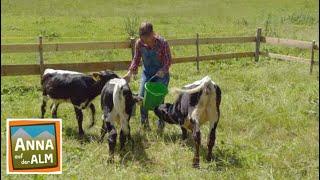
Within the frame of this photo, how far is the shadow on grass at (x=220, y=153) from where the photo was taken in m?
5.76

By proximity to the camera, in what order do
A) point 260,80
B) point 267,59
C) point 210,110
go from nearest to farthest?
point 210,110 < point 260,80 < point 267,59

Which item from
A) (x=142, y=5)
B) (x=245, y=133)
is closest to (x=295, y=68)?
(x=245, y=133)

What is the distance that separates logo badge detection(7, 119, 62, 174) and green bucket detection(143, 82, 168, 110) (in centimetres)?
198

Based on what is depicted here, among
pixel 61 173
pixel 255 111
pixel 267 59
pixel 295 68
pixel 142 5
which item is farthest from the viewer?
pixel 142 5

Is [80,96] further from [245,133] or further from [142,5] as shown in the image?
[142,5]

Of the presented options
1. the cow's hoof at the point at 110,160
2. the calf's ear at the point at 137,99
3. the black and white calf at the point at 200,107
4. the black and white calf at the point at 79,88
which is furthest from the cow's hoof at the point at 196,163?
the black and white calf at the point at 79,88

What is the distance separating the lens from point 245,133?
7.14 meters

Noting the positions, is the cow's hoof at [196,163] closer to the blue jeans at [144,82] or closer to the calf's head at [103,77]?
the blue jeans at [144,82]

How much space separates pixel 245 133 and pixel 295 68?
5584mm

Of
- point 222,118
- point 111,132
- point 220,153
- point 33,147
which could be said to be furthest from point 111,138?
point 222,118

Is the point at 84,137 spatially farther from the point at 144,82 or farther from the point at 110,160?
the point at 110,160

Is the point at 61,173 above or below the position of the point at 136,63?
below

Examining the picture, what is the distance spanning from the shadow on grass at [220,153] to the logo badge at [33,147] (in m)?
1.99

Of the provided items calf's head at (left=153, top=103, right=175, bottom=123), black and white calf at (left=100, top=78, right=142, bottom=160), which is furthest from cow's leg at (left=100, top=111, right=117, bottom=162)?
calf's head at (left=153, top=103, right=175, bottom=123)
